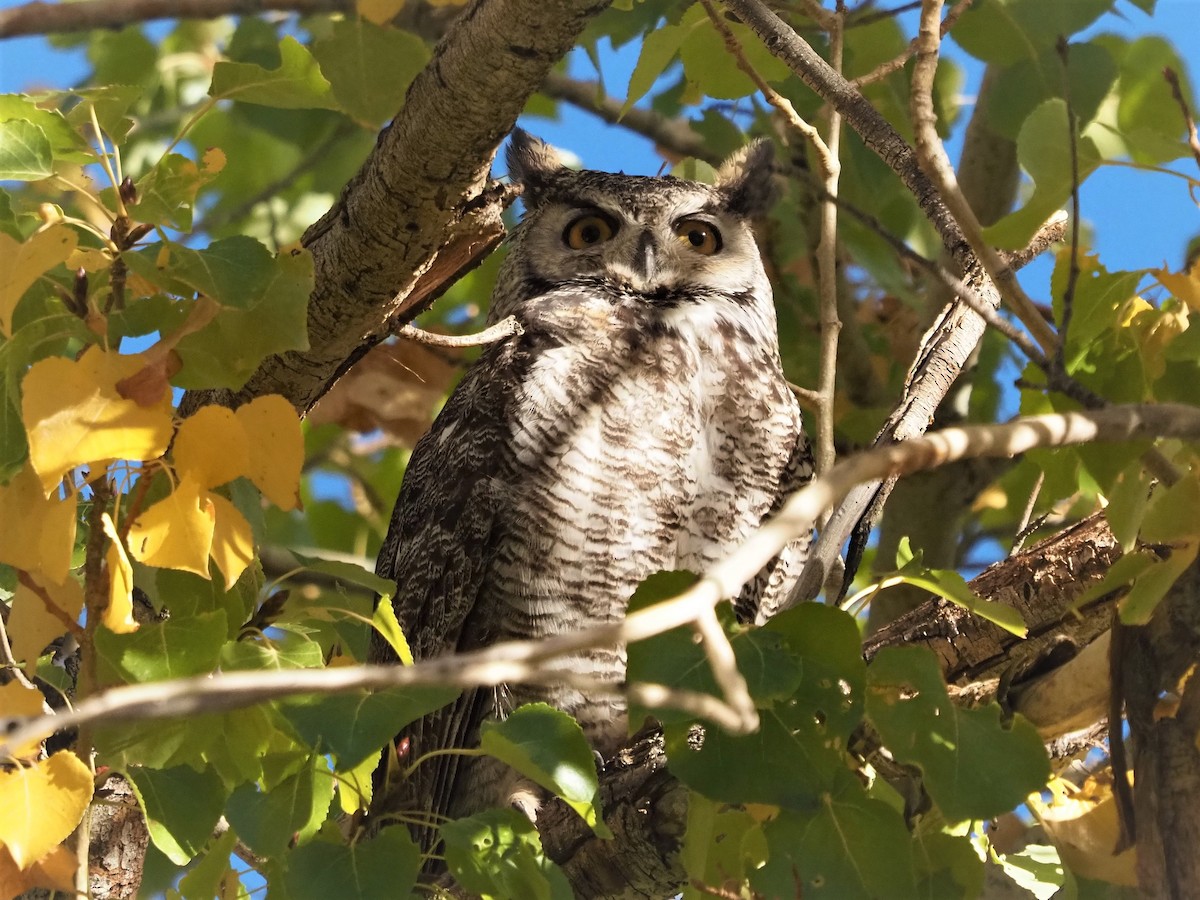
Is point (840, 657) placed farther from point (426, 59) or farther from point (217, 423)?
point (426, 59)

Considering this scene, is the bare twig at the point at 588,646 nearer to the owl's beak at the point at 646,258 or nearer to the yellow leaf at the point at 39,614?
the yellow leaf at the point at 39,614

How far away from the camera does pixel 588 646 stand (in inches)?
29.3

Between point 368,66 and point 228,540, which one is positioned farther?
point 368,66

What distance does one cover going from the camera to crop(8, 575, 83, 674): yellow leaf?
1.22 metres

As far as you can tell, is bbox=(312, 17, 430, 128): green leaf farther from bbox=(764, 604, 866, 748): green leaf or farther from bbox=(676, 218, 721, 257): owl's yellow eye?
bbox=(676, 218, 721, 257): owl's yellow eye

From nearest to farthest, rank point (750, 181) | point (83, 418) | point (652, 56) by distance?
point (83, 418) < point (652, 56) < point (750, 181)

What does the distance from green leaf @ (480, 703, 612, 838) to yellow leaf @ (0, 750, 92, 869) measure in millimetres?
367

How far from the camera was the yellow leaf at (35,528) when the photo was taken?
1.13 m

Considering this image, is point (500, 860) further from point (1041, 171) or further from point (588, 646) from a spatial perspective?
point (1041, 171)

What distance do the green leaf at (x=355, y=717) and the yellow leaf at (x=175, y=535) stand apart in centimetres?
16

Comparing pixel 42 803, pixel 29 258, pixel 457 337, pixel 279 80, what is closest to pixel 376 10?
pixel 279 80

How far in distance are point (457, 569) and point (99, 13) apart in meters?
1.29

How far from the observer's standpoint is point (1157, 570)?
1135 millimetres

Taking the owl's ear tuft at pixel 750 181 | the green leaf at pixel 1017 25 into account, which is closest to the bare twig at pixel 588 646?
the green leaf at pixel 1017 25
